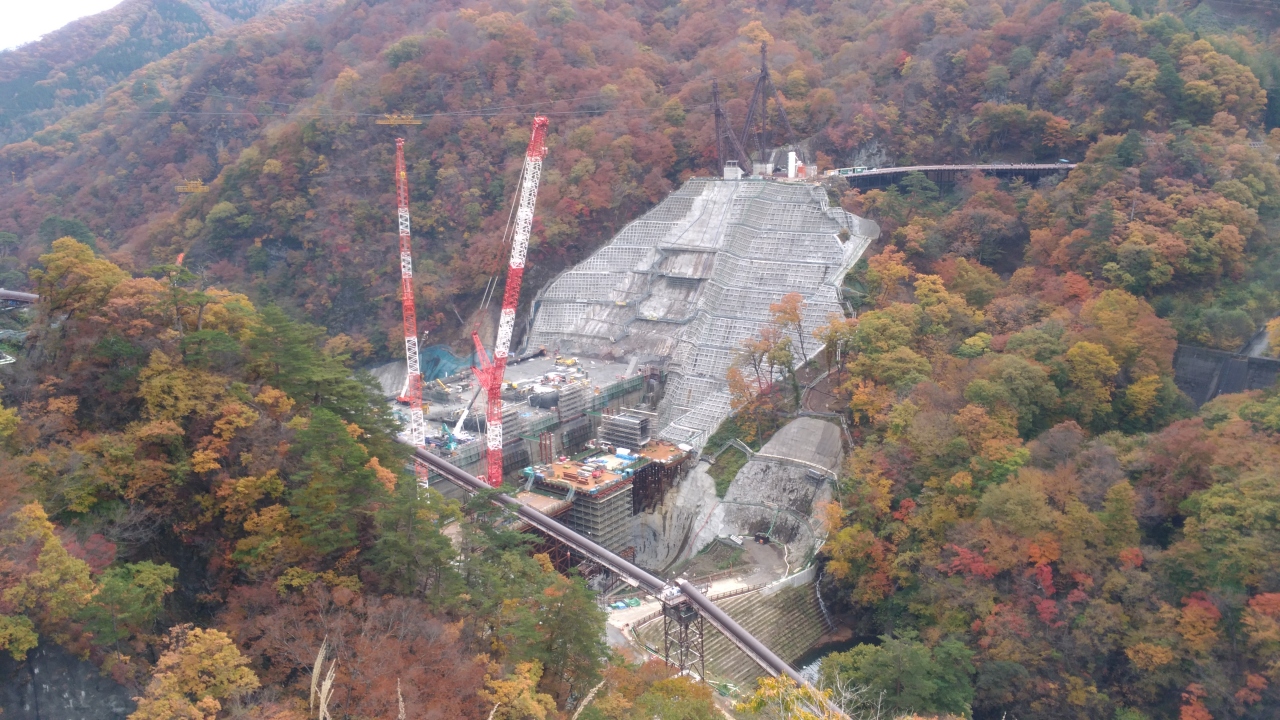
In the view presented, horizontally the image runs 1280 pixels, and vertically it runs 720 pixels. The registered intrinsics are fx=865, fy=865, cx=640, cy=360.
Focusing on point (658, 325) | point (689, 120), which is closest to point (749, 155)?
point (689, 120)

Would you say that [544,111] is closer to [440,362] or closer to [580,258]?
[580,258]

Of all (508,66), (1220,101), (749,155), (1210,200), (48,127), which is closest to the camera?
(1210,200)

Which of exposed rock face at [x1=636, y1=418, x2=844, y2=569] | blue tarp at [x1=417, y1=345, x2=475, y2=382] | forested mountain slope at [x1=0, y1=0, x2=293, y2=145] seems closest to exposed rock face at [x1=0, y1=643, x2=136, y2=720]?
exposed rock face at [x1=636, y1=418, x2=844, y2=569]

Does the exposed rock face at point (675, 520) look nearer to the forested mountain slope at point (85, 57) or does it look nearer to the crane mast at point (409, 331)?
the crane mast at point (409, 331)

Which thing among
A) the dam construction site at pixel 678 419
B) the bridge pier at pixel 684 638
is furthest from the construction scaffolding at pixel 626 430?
the bridge pier at pixel 684 638

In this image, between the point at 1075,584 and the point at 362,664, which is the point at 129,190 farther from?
the point at 1075,584

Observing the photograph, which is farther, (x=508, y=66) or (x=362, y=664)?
(x=508, y=66)

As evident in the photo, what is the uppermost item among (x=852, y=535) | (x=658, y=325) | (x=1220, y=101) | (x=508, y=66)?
(x=508, y=66)
